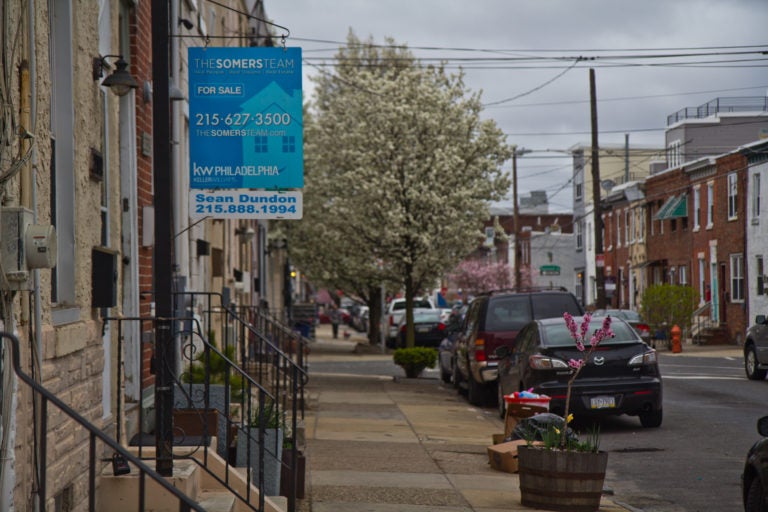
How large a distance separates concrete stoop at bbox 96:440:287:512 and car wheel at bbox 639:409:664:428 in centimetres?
825

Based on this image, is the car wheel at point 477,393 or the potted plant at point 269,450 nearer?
the potted plant at point 269,450

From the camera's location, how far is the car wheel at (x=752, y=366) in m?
24.2

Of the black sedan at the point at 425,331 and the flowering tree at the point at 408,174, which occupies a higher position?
the flowering tree at the point at 408,174

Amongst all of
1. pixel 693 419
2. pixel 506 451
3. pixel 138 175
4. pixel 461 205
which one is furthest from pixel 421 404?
pixel 461 205

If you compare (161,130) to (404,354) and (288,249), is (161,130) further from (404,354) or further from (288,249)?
(288,249)

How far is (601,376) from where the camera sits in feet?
49.5

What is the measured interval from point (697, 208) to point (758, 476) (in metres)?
40.8

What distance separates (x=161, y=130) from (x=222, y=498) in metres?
2.53

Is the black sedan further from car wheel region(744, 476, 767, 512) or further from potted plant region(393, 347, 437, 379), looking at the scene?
car wheel region(744, 476, 767, 512)

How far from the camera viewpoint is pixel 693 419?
1673 centimetres

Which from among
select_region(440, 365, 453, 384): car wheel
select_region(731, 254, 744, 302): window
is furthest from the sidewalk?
select_region(731, 254, 744, 302): window

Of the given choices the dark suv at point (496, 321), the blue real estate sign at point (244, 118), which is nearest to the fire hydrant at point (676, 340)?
the dark suv at point (496, 321)

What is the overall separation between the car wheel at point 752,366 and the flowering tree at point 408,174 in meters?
7.87

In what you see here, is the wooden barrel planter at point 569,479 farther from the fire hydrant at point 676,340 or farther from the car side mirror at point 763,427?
the fire hydrant at point 676,340
